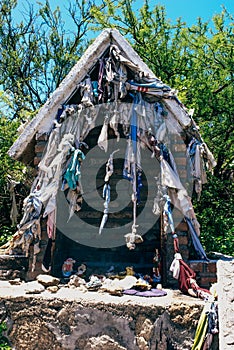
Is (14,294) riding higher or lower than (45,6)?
lower

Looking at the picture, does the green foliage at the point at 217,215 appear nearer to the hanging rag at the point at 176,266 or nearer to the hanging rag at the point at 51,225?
the hanging rag at the point at 176,266

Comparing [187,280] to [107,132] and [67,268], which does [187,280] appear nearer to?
[67,268]

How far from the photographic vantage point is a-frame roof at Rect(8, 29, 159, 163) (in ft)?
17.9

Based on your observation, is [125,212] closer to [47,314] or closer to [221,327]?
[47,314]

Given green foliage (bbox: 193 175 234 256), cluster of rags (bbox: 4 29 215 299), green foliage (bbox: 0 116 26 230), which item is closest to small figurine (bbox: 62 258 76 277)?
cluster of rags (bbox: 4 29 215 299)

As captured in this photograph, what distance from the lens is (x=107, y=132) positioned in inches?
222

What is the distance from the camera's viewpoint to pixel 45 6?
15.3 m

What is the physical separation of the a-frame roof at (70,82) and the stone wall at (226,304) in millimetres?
3380

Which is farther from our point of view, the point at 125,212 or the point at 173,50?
the point at 173,50

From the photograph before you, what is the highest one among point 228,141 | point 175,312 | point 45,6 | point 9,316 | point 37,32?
point 45,6

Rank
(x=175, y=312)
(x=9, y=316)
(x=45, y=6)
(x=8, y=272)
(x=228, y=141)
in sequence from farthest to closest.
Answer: (x=45, y=6) < (x=228, y=141) < (x=8, y=272) < (x=9, y=316) < (x=175, y=312)

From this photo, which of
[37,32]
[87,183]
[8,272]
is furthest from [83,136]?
[37,32]

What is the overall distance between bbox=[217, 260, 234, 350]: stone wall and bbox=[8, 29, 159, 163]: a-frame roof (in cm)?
338

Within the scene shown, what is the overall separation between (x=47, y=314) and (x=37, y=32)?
45.6 ft
